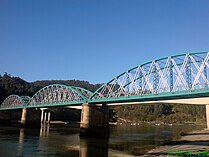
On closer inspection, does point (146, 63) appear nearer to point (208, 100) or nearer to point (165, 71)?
point (165, 71)

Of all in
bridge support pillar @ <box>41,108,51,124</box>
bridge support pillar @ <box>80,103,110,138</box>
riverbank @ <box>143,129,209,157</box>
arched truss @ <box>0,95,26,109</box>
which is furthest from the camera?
bridge support pillar @ <box>41,108,51,124</box>

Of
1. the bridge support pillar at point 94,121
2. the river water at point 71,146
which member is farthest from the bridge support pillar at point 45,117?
the river water at point 71,146

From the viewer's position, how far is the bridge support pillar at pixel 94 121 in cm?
6438

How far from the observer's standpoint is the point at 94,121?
66.6m

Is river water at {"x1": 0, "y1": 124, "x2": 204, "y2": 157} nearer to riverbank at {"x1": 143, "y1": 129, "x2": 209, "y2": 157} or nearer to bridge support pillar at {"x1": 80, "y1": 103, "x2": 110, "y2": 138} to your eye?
riverbank at {"x1": 143, "y1": 129, "x2": 209, "y2": 157}

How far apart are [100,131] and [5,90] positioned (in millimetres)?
134783

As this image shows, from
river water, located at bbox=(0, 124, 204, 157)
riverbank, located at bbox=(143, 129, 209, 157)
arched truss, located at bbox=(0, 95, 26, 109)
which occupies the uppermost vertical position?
arched truss, located at bbox=(0, 95, 26, 109)

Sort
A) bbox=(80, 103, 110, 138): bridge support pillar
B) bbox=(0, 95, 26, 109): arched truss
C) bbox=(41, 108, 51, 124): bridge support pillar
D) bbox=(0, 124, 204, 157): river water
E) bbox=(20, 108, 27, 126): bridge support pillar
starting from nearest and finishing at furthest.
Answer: bbox=(0, 124, 204, 157): river water → bbox=(80, 103, 110, 138): bridge support pillar → bbox=(20, 108, 27, 126): bridge support pillar → bbox=(0, 95, 26, 109): arched truss → bbox=(41, 108, 51, 124): bridge support pillar

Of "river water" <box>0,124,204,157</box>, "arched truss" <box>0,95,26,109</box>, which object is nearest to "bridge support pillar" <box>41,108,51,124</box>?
"arched truss" <box>0,95,26,109</box>

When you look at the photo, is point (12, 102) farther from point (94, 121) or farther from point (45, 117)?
point (94, 121)

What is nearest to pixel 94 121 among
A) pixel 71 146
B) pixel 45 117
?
pixel 71 146

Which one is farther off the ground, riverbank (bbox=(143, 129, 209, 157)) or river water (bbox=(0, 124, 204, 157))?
riverbank (bbox=(143, 129, 209, 157))

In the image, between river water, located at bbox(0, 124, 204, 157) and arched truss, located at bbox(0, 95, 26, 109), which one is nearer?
river water, located at bbox(0, 124, 204, 157)

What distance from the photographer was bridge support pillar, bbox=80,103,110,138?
64.4m
